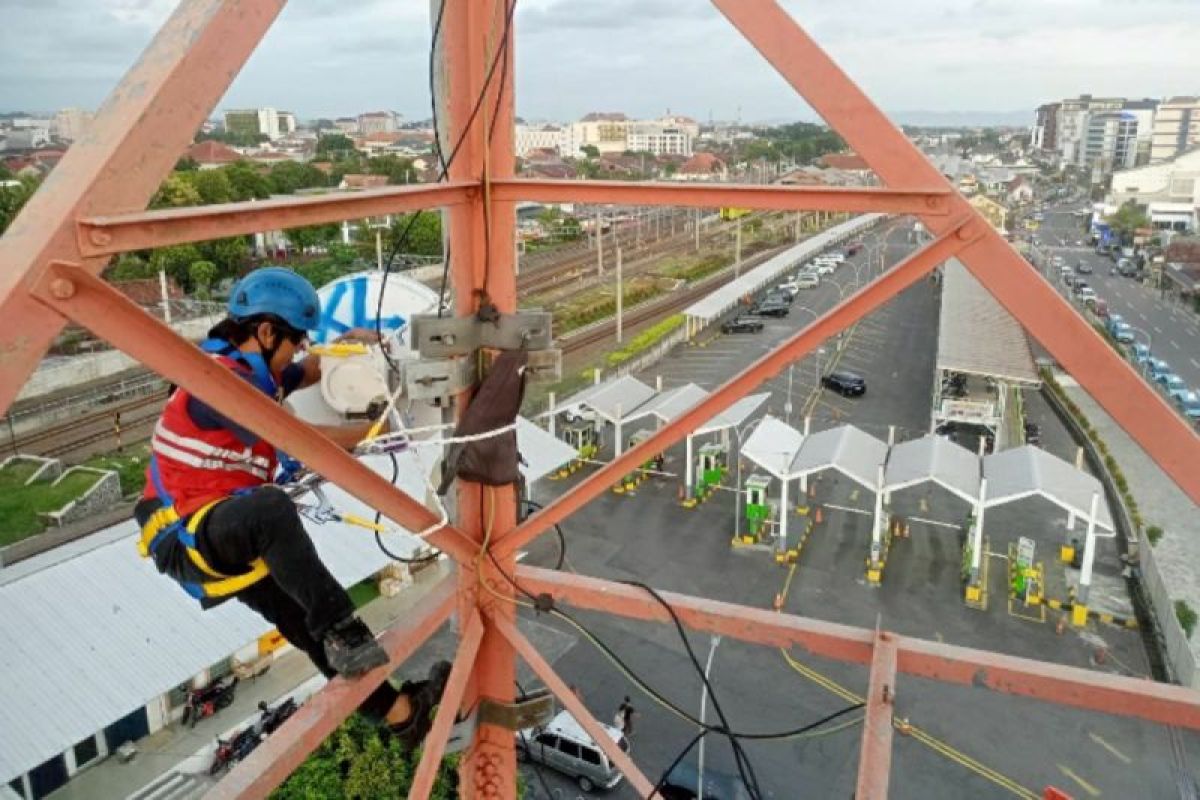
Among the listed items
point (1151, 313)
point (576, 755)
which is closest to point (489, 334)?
point (576, 755)

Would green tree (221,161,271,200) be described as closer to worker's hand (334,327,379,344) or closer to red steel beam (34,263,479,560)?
worker's hand (334,327,379,344)

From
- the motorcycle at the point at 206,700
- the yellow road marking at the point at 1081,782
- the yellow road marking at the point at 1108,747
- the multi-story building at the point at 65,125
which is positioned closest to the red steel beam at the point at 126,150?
the motorcycle at the point at 206,700

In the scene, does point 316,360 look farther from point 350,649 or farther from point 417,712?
point 417,712

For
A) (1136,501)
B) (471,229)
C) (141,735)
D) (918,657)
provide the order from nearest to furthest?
(918,657) < (471,229) < (141,735) < (1136,501)

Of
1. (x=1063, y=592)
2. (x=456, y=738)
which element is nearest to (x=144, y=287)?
(x=1063, y=592)

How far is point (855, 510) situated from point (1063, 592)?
3.65 meters

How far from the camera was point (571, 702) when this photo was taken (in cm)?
312

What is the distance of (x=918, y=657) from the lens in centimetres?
278

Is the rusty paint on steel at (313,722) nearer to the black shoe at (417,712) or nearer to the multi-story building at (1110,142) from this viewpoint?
the black shoe at (417,712)

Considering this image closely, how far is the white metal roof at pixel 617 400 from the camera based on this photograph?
17594 millimetres

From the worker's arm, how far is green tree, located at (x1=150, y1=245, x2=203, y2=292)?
2787 cm

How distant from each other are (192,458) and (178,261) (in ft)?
96.3

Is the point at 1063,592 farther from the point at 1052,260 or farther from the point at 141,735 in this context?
the point at 1052,260

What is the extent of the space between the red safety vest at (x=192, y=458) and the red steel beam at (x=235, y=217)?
1.93 feet
